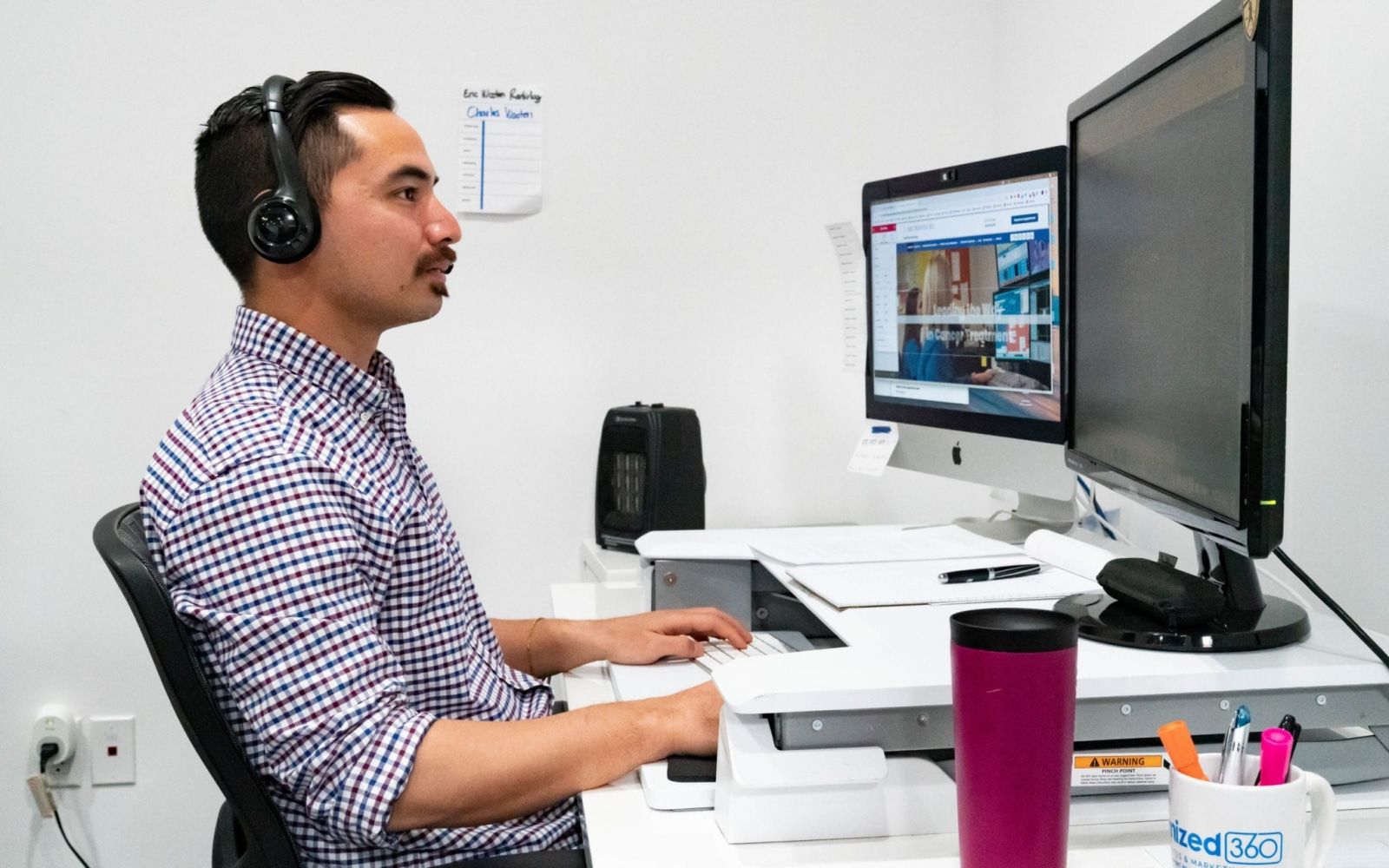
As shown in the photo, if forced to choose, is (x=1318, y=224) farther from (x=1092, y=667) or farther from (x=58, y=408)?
(x=58, y=408)

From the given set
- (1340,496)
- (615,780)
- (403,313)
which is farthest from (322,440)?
(1340,496)

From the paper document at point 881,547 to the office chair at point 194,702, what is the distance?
1.55ft

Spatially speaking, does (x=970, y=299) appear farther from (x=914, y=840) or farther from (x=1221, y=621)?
(x=914, y=840)

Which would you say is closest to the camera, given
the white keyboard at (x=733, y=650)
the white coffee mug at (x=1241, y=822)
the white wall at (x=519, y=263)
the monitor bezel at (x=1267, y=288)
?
the white coffee mug at (x=1241, y=822)

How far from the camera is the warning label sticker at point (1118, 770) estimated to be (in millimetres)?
814

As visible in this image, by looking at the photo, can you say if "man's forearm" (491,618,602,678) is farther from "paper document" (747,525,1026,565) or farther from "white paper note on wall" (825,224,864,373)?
"white paper note on wall" (825,224,864,373)

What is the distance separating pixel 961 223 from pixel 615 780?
3.00 ft

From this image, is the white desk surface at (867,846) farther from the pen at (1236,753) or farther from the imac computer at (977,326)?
the imac computer at (977,326)

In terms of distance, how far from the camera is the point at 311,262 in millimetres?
1176

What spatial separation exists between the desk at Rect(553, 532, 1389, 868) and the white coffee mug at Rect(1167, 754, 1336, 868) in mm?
130

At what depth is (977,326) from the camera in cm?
154

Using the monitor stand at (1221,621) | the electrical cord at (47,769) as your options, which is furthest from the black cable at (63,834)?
the monitor stand at (1221,621)

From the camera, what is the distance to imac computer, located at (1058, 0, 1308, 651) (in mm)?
756

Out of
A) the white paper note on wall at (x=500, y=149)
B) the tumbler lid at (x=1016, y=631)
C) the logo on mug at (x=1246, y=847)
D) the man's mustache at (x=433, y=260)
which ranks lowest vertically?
the logo on mug at (x=1246, y=847)
